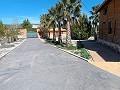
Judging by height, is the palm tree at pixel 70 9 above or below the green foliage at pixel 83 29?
above

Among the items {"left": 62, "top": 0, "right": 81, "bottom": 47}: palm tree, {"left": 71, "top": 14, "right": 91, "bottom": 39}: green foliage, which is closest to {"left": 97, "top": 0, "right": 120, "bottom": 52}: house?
{"left": 62, "top": 0, "right": 81, "bottom": 47}: palm tree

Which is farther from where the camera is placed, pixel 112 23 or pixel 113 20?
pixel 112 23

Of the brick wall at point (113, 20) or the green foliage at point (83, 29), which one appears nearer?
the brick wall at point (113, 20)

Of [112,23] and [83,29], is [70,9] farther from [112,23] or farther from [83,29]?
[83,29]

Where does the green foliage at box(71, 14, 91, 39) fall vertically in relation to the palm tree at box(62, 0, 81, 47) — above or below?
below

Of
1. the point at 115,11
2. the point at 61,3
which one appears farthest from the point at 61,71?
the point at 61,3

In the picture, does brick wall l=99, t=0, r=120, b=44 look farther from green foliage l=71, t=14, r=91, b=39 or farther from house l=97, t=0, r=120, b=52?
green foliage l=71, t=14, r=91, b=39

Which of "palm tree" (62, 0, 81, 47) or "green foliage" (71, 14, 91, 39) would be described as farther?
"green foliage" (71, 14, 91, 39)

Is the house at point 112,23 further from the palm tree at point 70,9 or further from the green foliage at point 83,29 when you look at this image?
the green foliage at point 83,29

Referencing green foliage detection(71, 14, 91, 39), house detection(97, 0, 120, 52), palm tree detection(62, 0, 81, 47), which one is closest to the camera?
house detection(97, 0, 120, 52)

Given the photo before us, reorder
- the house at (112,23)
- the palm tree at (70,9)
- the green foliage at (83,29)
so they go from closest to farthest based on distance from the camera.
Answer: the house at (112,23)
the palm tree at (70,9)
the green foliage at (83,29)

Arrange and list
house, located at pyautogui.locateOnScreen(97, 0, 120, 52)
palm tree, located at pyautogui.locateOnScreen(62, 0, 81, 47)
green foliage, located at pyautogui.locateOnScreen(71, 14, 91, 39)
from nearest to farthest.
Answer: house, located at pyautogui.locateOnScreen(97, 0, 120, 52)
palm tree, located at pyautogui.locateOnScreen(62, 0, 81, 47)
green foliage, located at pyautogui.locateOnScreen(71, 14, 91, 39)

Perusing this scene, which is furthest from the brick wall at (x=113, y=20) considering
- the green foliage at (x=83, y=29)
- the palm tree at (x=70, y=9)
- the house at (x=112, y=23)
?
the green foliage at (x=83, y=29)

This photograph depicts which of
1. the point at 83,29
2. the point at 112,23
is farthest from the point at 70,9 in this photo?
the point at 83,29
